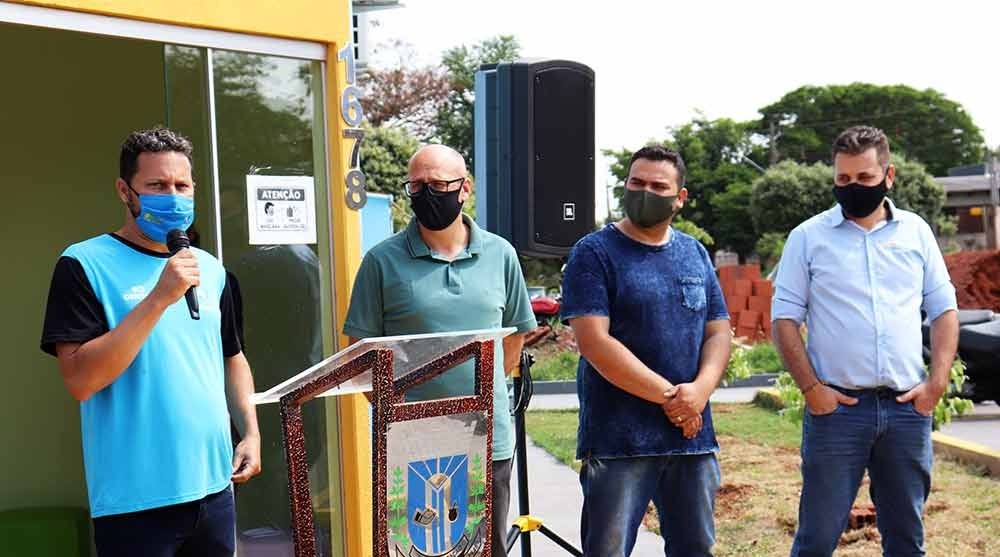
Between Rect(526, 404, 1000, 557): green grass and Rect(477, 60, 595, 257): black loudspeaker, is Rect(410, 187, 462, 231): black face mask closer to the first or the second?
Rect(477, 60, 595, 257): black loudspeaker

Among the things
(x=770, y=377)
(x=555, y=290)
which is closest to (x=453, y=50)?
(x=555, y=290)

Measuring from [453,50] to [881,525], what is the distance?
36.0 m

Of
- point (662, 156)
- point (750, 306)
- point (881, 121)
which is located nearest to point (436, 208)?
point (662, 156)

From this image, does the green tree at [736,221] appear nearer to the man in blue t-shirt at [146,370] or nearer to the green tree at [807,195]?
the green tree at [807,195]

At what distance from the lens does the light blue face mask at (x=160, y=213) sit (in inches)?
130

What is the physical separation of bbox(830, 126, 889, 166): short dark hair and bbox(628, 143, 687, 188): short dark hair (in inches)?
25.6

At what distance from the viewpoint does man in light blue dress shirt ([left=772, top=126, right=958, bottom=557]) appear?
15.5ft

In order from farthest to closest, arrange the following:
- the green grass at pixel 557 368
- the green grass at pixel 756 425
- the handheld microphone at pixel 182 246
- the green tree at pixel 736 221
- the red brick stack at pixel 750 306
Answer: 1. the green tree at pixel 736 221
2. the red brick stack at pixel 750 306
3. the green grass at pixel 557 368
4. the green grass at pixel 756 425
5. the handheld microphone at pixel 182 246

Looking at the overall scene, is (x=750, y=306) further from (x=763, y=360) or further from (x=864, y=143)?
(x=864, y=143)

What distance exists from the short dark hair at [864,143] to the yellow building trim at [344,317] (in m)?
2.17

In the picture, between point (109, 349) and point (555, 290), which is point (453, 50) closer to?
point (555, 290)

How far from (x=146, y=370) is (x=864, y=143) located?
2.94 meters

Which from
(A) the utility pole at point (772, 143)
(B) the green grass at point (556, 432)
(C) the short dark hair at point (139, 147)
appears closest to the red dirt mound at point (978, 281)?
(B) the green grass at point (556, 432)

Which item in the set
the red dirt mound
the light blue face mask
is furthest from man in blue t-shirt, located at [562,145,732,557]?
the red dirt mound
